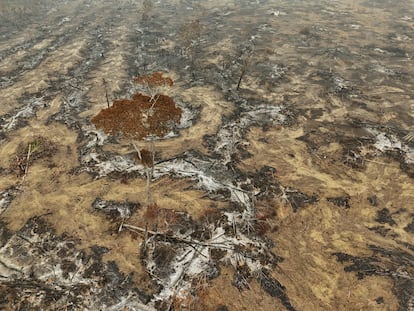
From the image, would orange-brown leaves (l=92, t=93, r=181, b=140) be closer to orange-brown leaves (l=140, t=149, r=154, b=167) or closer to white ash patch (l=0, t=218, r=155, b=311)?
orange-brown leaves (l=140, t=149, r=154, b=167)

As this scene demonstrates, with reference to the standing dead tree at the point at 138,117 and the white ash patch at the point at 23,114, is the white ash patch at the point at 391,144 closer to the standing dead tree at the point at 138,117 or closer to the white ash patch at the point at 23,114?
the standing dead tree at the point at 138,117

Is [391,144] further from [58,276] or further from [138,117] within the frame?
[58,276]

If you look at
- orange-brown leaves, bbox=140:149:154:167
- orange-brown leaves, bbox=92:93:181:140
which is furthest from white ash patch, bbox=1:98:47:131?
orange-brown leaves, bbox=92:93:181:140

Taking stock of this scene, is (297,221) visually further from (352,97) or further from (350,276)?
(352,97)

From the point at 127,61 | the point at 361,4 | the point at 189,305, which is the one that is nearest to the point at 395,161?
the point at 189,305

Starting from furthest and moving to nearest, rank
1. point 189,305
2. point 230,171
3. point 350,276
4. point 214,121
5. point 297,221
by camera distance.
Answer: point 214,121
point 230,171
point 297,221
point 350,276
point 189,305

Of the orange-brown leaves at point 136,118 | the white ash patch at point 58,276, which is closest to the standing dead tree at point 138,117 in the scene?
the orange-brown leaves at point 136,118
